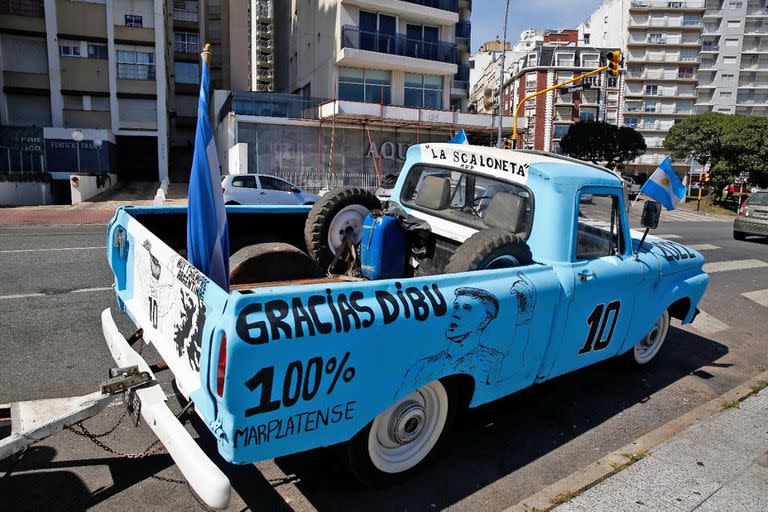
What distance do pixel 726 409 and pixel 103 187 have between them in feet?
94.7

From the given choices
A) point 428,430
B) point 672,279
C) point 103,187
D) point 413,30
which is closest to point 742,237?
point 672,279

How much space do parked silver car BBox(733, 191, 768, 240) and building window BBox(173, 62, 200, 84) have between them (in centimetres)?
4279

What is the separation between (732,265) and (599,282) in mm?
9623

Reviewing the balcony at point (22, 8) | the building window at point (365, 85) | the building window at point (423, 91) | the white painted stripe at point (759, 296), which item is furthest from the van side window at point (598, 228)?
the balcony at point (22, 8)

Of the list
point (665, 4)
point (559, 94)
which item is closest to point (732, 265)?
point (559, 94)

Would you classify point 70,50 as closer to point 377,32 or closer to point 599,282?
point 377,32

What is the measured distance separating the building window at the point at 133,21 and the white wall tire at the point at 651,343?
121ft

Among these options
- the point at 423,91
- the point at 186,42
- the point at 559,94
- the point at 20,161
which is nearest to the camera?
the point at 20,161

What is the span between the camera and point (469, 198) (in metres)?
4.56

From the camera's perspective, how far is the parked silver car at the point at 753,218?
15.4m

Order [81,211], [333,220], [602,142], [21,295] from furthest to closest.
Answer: [602,142] < [81,211] < [21,295] < [333,220]

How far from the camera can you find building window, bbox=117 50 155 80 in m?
33.5

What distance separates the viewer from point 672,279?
Answer: 4926mm

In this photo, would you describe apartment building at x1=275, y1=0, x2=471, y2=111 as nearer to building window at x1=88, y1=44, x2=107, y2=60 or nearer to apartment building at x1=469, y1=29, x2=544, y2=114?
→ building window at x1=88, y1=44, x2=107, y2=60
